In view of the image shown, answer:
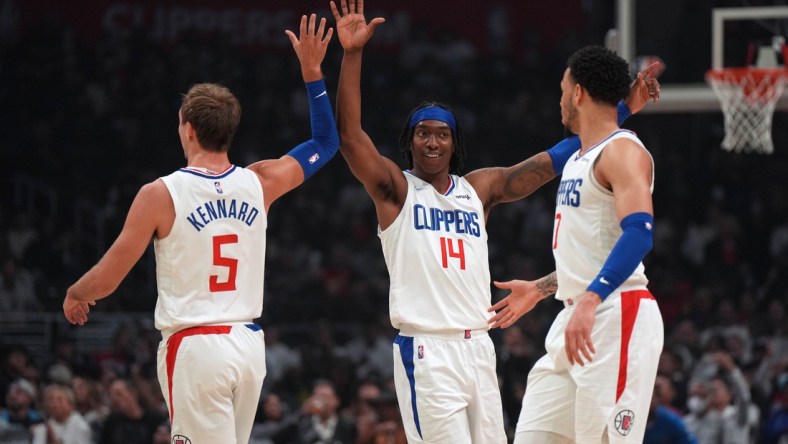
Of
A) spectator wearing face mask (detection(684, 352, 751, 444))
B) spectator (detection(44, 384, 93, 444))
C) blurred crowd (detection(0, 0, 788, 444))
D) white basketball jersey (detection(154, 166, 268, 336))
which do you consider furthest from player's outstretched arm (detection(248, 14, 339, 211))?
spectator wearing face mask (detection(684, 352, 751, 444))

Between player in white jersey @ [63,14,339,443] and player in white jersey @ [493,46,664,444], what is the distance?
4.70ft

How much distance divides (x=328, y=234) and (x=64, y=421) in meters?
7.17

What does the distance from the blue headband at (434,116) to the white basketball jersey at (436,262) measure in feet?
1.19

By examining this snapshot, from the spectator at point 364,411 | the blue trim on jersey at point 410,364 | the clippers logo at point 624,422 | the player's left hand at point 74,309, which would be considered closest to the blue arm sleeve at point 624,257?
the clippers logo at point 624,422

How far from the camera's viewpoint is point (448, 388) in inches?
231

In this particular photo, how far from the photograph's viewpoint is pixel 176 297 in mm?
5434

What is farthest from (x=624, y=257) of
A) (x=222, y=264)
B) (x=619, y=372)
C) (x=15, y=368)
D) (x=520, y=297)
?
(x=15, y=368)

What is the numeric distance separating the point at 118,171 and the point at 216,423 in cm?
1340

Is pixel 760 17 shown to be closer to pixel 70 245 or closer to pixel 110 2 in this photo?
pixel 70 245

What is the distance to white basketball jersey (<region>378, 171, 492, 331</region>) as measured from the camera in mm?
6023

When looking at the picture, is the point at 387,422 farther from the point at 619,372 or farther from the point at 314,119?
the point at 619,372

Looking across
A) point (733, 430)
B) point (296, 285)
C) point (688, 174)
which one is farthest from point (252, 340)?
point (688, 174)

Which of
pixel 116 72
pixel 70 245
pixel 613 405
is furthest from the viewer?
pixel 116 72

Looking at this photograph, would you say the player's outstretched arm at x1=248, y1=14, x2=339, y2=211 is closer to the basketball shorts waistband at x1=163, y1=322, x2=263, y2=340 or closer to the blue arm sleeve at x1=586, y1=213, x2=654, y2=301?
the basketball shorts waistband at x1=163, y1=322, x2=263, y2=340
